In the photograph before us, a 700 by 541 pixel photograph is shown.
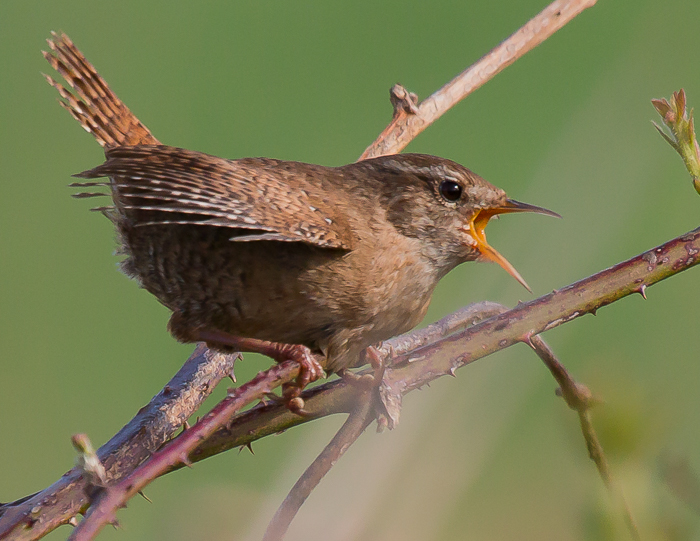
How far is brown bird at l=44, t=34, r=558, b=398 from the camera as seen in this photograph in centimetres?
137

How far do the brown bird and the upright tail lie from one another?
0.04m

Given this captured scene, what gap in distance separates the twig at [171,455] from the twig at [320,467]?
10 centimetres

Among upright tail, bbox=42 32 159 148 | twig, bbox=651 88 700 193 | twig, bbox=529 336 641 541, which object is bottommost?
twig, bbox=529 336 641 541

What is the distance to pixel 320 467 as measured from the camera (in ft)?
2.73

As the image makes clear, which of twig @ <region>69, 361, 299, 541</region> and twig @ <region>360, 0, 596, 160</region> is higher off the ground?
twig @ <region>360, 0, 596, 160</region>

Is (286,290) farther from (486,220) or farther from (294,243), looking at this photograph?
(486,220)

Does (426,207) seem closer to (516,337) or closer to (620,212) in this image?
(516,337)

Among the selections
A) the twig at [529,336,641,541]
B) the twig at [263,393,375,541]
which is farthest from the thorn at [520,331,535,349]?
the twig at [263,393,375,541]

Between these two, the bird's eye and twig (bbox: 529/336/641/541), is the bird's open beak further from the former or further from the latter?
twig (bbox: 529/336/641/541)

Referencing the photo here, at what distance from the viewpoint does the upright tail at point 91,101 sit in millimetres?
1718

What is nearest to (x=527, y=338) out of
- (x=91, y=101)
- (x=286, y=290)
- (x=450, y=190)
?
(x=286, y=290)

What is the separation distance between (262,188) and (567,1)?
0.78 m

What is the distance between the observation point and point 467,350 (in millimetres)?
978

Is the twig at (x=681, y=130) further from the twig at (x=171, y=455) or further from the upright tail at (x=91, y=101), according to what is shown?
the upright tail at (x=91, y=101)
